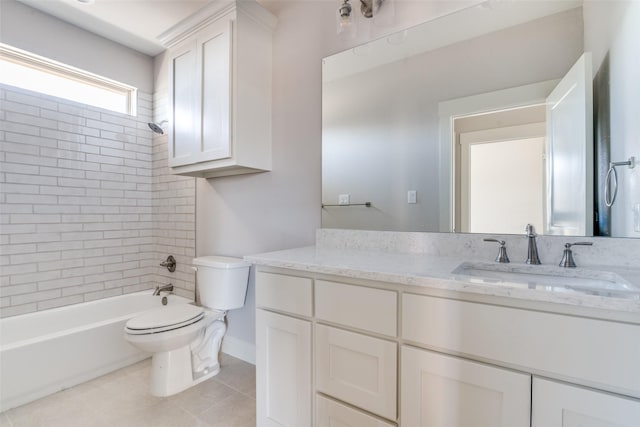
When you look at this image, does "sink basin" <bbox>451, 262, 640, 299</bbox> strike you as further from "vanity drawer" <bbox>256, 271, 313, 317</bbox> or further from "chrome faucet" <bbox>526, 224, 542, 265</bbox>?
"vanity drawer" <bbox>256, 271, 313, 317</bbox>

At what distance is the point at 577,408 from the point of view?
0.77 m

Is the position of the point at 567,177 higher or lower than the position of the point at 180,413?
higher

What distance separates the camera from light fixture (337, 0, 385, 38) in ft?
5.43

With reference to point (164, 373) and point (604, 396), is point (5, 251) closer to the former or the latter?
point (164, 373)

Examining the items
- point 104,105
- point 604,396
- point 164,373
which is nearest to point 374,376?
point 604,396

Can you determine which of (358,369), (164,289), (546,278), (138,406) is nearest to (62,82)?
(164,289)

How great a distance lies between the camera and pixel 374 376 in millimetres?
1068

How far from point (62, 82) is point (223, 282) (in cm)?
220

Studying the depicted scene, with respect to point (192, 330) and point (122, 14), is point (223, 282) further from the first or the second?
point (122, 14)

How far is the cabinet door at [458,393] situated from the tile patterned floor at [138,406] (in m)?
1.06

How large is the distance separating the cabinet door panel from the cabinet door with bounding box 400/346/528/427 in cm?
156

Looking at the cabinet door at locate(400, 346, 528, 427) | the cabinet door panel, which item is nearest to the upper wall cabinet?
the cabinet door panel

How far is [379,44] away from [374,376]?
1667 millimetres

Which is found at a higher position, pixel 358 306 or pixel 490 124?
pixel 490 124
